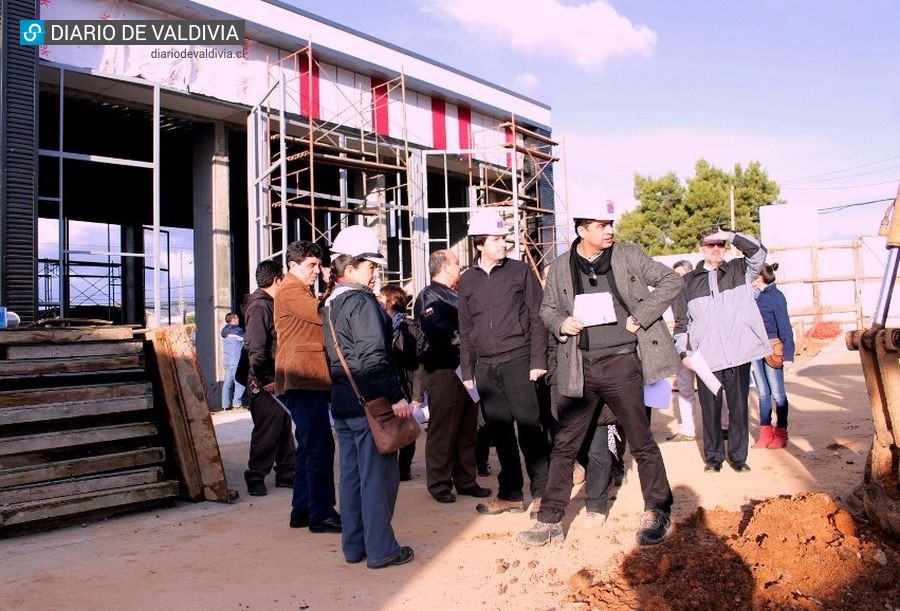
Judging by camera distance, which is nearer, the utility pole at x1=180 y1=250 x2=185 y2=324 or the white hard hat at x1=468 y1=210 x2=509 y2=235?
the white hard hat at x1=468 y1=210 x2=509 y2=235

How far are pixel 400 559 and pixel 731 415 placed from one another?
10.6ft

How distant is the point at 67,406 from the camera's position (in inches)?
220

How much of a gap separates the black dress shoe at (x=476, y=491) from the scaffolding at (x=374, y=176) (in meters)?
7.76

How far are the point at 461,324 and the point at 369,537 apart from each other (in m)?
1.85

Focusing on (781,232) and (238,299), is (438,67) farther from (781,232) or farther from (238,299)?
(781,232)

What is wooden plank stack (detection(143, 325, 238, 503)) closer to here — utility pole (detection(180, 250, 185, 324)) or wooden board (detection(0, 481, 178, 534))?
wooden board (detection(0, 481, 178, 534))

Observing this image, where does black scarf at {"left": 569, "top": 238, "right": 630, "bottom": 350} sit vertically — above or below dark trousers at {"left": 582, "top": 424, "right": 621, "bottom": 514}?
above

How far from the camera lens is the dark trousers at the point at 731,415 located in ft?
20.5

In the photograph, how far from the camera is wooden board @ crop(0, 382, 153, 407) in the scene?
537cm

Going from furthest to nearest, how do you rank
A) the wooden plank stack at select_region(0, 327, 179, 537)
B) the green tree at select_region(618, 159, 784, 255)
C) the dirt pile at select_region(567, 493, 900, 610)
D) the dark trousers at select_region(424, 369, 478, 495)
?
1. the green tree at select_region(618, 159, 784, 255)
2. the dark trousers at select_region(424, 369, 478, 495)
3. the wooden plank stack at select_region(0, 327, 179, 537)
4. the dirt pile at select_region(567, 493, 900, 610)

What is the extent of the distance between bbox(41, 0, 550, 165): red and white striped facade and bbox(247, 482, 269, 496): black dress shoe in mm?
7047

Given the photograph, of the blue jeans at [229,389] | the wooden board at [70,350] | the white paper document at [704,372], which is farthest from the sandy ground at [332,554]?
the blue jeans at [229,389]

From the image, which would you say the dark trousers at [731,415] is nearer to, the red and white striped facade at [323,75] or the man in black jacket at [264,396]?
the man in black jacket at [264,396]

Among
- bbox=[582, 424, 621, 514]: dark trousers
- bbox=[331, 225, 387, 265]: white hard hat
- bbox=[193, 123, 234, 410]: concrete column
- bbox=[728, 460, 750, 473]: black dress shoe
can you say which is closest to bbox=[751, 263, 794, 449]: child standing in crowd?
bbox=[728, 460, 750, 473]: black dress shoe
